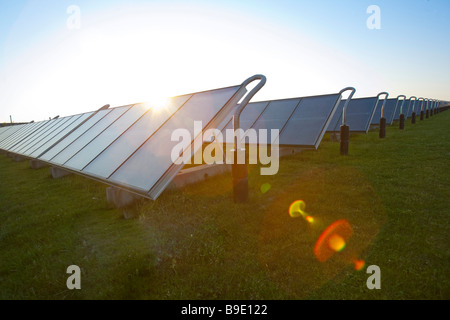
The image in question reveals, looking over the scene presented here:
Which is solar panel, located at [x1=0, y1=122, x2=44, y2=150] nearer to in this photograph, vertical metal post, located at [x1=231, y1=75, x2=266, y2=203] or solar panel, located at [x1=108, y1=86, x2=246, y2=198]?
solar panel, located at [x1=108, y1=86, x2=246, y2=198]

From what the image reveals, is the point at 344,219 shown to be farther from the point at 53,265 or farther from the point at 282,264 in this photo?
the point at 53,265

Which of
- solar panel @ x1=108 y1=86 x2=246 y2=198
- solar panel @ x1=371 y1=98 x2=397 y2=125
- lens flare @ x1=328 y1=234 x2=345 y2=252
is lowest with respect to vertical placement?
lens flare @ x1=328 y1=234 x2=345 y2=252

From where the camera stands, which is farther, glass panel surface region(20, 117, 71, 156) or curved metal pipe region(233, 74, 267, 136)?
glass panel surface region(20, 117, 71, 156)

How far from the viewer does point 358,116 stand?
574 inches

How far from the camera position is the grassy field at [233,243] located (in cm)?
260

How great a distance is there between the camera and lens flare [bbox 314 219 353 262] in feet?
10.2

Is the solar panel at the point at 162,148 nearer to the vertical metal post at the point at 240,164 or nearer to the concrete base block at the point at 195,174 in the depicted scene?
the vertical metal post at the point at 240,164

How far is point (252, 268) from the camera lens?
287 cm

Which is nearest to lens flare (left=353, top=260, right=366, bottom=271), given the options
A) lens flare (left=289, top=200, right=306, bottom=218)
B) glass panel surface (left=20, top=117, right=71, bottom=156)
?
lens flare (left=289, top=200, right=306, bottom=218)

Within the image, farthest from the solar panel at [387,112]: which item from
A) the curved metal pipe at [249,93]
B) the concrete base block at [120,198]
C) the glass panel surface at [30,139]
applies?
the glass panel surface at [30,139]

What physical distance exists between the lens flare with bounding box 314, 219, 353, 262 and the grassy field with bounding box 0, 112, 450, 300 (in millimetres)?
87

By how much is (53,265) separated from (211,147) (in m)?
6.25
